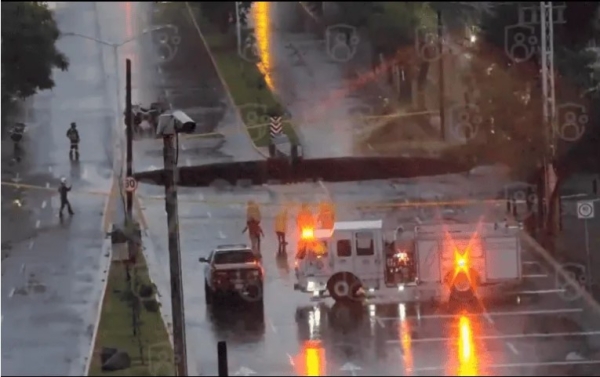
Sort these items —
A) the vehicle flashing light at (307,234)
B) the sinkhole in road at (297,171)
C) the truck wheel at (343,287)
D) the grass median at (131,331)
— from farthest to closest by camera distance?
the sinkhole in road at (297,171) < the vehicle flashing light at (307,234) < the truck wheel at (343,287) < the grass median at (131,331)

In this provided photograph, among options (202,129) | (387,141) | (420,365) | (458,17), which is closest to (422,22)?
(458,17)

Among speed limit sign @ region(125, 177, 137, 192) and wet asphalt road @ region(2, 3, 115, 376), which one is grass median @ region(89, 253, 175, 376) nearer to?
wet asphalt road @ region(2, 3, 115, 376)

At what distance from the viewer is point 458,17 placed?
1048 centimetres

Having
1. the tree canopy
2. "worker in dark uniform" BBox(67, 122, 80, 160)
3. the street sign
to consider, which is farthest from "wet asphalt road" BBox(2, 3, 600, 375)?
the tree canopy

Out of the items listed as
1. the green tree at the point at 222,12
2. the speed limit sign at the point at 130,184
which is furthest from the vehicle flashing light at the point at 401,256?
the green tree at the point at 222,12

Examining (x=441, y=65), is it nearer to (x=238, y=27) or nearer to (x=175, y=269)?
(x=238, y=27)

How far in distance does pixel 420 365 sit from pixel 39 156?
3.45m

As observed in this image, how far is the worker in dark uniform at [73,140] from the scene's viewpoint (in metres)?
9.61

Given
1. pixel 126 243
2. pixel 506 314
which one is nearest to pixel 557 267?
pixel 506 314

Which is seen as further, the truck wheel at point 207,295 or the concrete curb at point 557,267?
the truck wheel at point 207,295

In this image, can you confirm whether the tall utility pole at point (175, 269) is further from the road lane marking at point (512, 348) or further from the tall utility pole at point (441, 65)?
the tall utility pole at point (441, 65)

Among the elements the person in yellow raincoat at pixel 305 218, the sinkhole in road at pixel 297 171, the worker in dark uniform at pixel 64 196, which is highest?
the sinkhole in road at pixel 297 171

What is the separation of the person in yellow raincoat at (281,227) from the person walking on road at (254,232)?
102 mm

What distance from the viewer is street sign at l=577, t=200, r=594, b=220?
766 centimetres
